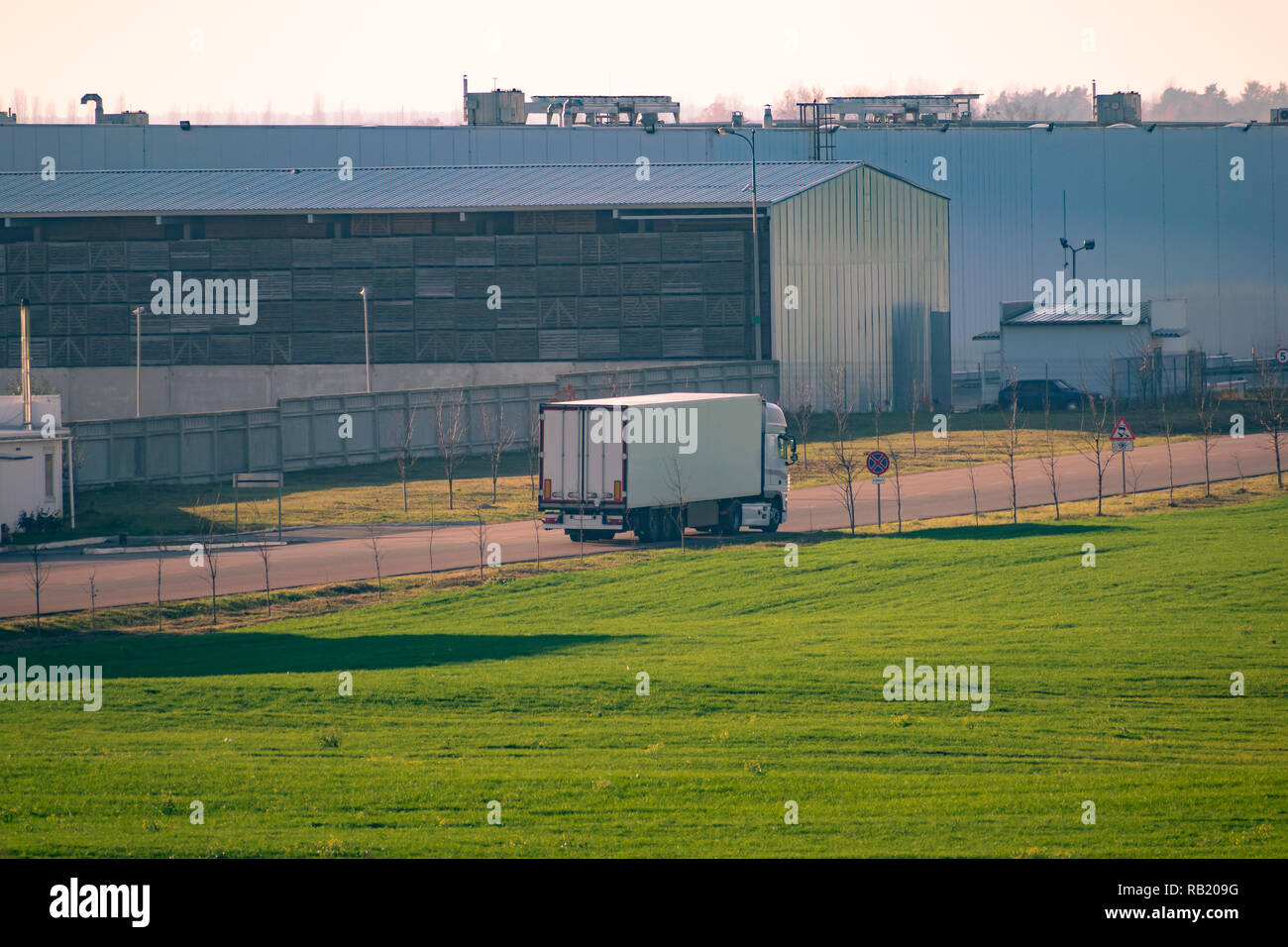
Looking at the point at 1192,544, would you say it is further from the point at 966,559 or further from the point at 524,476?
the point at 524,476

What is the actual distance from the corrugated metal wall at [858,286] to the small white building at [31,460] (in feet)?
119

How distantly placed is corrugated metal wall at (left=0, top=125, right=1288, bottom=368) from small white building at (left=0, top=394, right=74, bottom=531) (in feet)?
170

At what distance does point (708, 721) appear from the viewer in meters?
19.8

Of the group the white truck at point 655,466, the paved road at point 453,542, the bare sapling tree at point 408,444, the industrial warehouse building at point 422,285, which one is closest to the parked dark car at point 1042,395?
the industrial warehouse building at point 422,285

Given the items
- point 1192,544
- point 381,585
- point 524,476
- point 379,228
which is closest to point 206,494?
point 524,476

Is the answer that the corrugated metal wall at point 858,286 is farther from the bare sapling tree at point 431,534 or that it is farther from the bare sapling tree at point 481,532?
the bare sapling tree at point 481,532

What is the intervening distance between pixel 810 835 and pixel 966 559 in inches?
913

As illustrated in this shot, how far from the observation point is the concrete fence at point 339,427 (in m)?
53.3

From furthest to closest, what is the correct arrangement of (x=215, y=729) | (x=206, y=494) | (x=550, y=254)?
1. (x=550, y=254)
2. (x=206, y=494)
3. (x=215, y=729)

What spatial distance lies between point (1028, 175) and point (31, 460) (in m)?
68.6

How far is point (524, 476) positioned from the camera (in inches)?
2297

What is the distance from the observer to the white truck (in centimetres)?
3834

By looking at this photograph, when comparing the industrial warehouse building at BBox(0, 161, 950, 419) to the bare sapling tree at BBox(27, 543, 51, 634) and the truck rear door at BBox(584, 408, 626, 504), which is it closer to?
the truck rear door at BBox(584, 408, 626, 504)

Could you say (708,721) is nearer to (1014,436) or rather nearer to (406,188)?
(1014,436)
